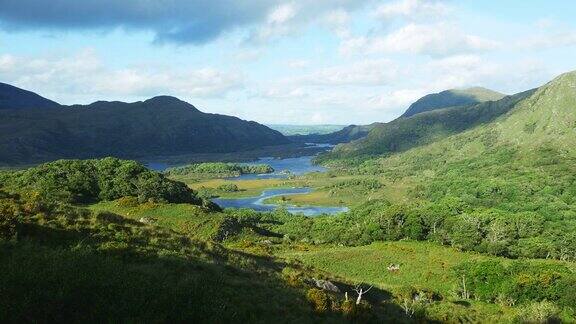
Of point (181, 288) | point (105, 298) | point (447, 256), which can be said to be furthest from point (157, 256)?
point (447, 256)

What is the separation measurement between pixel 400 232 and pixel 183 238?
94.3 meters

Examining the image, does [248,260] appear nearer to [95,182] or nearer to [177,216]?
[177,216]

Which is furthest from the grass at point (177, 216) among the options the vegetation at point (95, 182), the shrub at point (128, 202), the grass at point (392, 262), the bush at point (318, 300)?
the bush at point (318, 300)

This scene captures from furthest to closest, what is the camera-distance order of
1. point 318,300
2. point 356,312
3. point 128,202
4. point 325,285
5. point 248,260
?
point 128,202
point 325,285
point 248,260
point 356,312
point 318,300

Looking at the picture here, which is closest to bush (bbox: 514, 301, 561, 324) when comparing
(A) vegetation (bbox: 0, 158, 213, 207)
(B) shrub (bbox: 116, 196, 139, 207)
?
(B) shrub (bbox: 116, 196, 139, 207)

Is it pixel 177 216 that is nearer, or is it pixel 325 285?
pixel 325 285

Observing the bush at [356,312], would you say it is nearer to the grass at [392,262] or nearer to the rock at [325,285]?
the rock at [325,285]

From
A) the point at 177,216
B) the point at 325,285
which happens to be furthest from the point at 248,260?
the point at 177,216

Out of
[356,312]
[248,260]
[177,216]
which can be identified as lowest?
[177,216]

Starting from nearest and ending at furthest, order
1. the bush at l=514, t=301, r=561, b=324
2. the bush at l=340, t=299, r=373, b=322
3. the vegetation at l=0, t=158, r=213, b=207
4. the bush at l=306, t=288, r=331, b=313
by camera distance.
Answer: the bush at l=306, t=288, r=331, b=313
the bush at l=340, t=299, r=373, b=322
the bush at l=514, t=301, r=561, b=324
the vegetation at l=0, t=158, r=213, b=207

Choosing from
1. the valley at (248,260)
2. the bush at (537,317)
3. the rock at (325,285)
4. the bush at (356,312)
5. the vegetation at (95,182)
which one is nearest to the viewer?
the valley at (248,260)

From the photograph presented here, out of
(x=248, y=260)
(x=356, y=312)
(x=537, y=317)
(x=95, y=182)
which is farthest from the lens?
(x=95, y=182)

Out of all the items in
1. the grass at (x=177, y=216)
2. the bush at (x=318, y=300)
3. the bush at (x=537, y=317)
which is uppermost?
the bush at (x=318, y=300)

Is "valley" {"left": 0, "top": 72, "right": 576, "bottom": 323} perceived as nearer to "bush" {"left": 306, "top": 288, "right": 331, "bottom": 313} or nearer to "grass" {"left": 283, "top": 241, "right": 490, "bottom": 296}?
"bush" {"left": 306, "top": 288, "right": 331, "bottom": 313}
